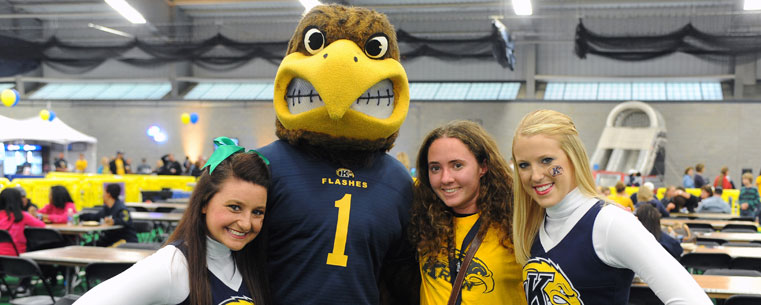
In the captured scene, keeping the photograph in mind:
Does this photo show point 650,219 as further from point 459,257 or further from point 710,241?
point 459,257

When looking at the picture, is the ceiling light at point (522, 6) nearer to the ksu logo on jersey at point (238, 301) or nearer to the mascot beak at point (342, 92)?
the mascot beak at point (342, 92)

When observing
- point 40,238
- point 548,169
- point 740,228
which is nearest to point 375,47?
point 548,169

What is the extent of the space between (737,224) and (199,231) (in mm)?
7974

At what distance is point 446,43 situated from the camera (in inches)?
686

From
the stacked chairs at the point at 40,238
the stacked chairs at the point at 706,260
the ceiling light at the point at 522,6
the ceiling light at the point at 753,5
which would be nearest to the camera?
the stacked chairs at the point at 706,260

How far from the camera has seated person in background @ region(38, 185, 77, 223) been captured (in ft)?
24.5

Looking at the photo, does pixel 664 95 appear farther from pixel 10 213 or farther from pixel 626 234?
pixel 626 234

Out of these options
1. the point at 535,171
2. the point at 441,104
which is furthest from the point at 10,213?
the point at 441,104

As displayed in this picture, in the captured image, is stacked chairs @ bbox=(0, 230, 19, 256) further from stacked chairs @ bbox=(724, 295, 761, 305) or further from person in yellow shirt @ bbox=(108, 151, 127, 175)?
person in yellow shirt @ bbox=(108, 151, 127, 175)

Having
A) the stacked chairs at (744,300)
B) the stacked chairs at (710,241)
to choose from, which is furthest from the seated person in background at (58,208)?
the stacked chairs at (710,241)

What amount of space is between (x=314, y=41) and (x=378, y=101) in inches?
11.9

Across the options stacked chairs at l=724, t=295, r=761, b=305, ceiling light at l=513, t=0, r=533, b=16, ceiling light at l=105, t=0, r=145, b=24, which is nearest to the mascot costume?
stacked chairs at l=724, t=295, r=761, b=305

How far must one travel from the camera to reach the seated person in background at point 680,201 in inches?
381

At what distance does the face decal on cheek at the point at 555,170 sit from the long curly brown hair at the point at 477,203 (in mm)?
398
